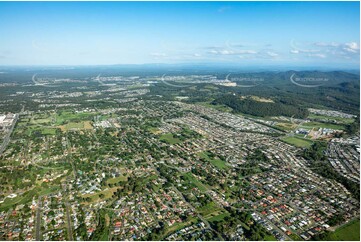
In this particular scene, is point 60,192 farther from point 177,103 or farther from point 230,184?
point 177,103

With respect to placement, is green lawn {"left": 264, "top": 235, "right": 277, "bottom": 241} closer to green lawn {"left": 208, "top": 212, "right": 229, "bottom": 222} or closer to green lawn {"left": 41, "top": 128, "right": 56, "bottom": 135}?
green lawn {"left": 208, "top": 212, "right": 229, "bottom": 222}

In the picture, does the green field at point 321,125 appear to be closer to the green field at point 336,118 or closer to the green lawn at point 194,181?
the green field at point 336,118

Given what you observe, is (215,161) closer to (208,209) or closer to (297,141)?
(208,209)

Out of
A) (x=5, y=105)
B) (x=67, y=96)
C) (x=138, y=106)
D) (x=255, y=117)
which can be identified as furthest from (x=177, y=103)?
(x=5, y=105)

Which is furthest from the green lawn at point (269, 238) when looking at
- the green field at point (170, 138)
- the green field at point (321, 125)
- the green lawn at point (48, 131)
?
the green lawn at point (48, 131)

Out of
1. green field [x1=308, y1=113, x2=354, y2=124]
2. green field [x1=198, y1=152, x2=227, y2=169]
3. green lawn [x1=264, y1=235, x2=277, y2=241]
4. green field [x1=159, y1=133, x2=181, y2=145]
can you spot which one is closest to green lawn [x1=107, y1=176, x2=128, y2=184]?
green field [x1=198, y1=152, x2=227, y2=169]

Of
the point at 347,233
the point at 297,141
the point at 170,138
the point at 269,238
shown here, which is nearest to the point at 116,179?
the point at 170,138
